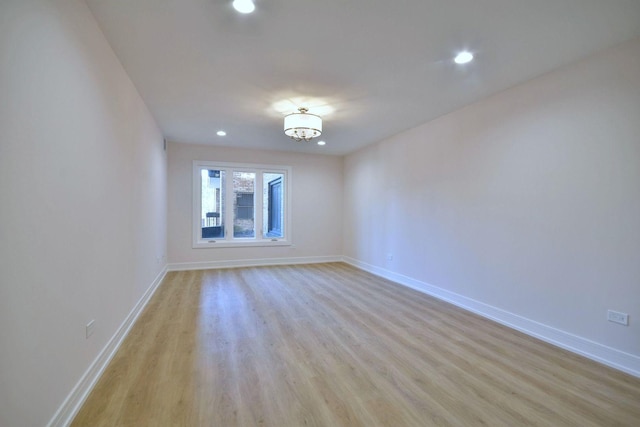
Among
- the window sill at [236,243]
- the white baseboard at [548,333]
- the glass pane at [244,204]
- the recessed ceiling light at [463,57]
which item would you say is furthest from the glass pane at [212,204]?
the recessed ceiling light at [463,57]

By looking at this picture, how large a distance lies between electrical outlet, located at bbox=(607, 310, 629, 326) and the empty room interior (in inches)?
0.5

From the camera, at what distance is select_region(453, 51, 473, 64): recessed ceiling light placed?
261 cm

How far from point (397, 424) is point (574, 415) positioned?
1143 millimetres

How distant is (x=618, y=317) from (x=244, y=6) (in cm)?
379

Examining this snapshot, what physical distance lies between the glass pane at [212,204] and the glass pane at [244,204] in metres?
0.28

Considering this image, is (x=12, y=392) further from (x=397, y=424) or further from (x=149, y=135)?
(x=149, y=135)

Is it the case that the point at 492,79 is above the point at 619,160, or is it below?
above

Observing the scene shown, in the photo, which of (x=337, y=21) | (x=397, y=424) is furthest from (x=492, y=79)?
(x=397, y=424)

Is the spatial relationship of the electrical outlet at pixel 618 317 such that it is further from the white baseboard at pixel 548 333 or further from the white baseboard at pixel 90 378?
the white baseboard at pixel 90 378

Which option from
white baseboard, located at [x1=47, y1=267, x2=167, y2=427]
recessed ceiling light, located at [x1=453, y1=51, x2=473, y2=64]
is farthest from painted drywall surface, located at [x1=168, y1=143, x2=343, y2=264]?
recessed ceiling light, located at [x1=453, y1=51, x2=473, y2=64]

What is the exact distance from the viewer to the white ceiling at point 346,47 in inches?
80.7

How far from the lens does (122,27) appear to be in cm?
225

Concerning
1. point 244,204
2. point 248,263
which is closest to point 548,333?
point 248,263

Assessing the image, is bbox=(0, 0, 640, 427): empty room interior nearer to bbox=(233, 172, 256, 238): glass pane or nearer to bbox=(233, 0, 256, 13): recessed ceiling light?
bbox=(233, 0, 256, 13): recessed ceiling light
